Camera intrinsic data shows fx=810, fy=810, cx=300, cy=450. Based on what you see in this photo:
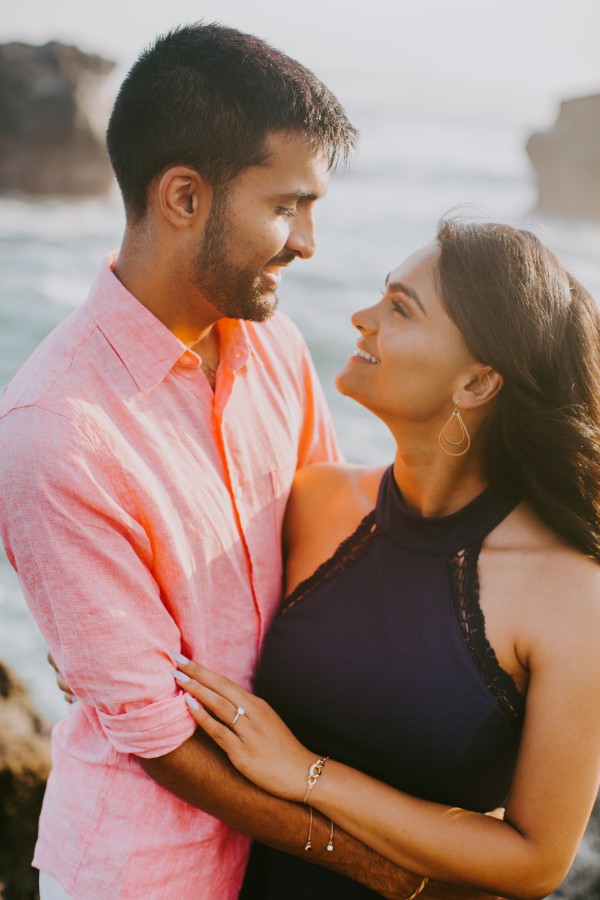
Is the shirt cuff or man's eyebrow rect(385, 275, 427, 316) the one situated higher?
man's eyebrow rect(385, 275, 427, 316)

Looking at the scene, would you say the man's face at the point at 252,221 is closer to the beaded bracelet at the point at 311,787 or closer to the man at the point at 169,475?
the man at the point at 169,475

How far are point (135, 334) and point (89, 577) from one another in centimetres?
58

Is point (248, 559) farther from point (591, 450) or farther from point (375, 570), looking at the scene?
point (591, 450)

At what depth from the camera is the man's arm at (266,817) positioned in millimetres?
Result: 1845

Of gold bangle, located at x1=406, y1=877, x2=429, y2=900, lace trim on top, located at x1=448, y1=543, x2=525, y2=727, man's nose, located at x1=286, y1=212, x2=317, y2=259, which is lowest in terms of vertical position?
gold bangle, located at x1=406, y1=877, x2=429, y2=900

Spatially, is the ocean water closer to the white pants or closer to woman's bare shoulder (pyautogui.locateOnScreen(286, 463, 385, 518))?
woman's bare shoulder (pyautogui.locateOnScreen(286, 463, 385, 518))

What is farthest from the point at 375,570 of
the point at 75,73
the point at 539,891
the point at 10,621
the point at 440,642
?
the point at 75,73

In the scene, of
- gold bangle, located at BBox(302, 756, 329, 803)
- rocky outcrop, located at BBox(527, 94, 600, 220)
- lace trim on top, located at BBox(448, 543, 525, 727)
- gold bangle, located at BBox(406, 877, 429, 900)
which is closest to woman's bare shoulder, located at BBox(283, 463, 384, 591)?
lace trim on top, located at BBox(448, 543, 525, 727)

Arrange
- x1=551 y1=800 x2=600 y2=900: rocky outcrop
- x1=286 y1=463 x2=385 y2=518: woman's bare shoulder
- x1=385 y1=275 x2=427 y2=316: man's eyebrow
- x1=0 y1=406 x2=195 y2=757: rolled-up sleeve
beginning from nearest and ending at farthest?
1. x1=0 y1=406 x2=195 y2=757: rolled-up sleeve
2. x1=385 y1=275 x2=427 y2=316: man's eyebrow
3. x1=286 y1=463 x2=385 y2=518: woman's bare shoulder
4. x1=551 y1=800 x2=600 y2=900: rocky outcrop

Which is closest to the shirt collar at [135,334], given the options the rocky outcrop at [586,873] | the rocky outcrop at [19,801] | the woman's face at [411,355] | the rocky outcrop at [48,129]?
the woman's face at [411,355]

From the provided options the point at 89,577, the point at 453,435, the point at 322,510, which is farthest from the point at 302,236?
the point at 89,577

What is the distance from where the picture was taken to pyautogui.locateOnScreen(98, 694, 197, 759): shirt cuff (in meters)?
1.76

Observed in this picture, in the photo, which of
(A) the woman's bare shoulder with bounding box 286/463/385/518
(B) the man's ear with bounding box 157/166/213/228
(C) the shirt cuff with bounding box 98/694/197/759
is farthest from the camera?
(A) the woman's bare shoulder with bounding box 286/463/385/518

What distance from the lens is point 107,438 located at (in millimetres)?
1722
